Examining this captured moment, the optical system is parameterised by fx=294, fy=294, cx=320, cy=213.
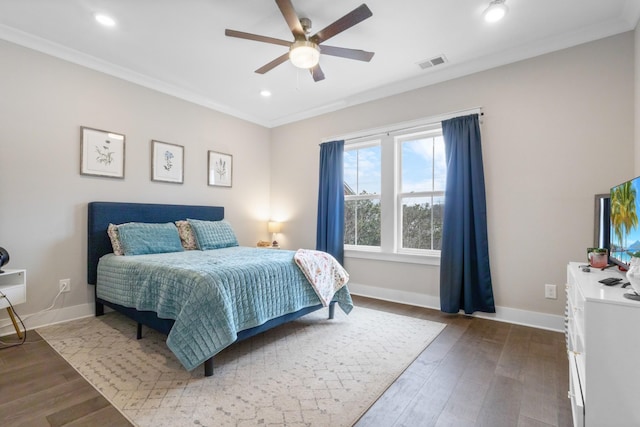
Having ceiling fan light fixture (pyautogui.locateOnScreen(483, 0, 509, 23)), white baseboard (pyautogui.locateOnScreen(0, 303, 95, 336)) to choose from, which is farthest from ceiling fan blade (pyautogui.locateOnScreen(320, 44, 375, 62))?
white baseboard (pyautogui.locateOnScreen(0, 303, 95, 336))

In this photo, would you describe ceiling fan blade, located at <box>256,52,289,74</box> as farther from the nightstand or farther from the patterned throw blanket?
the nightstand

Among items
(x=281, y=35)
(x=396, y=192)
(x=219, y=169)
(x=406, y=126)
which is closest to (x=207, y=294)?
(x=281, y=35)

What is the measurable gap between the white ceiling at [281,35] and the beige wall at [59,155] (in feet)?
0.68

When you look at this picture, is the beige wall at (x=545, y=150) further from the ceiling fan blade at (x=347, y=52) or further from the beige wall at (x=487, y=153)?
the ceiling fan blade at (x=347, y=52)

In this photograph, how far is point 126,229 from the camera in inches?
122

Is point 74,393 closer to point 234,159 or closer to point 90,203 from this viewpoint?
point 90,203

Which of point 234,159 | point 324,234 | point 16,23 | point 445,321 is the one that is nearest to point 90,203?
point 16,23

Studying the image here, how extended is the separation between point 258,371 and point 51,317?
7.80 feet

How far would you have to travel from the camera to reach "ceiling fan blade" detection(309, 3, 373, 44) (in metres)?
1.91

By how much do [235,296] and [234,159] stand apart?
305 cm

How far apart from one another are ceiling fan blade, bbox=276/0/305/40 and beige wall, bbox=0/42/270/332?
239cm

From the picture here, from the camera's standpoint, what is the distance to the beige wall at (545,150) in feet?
A: 8.44

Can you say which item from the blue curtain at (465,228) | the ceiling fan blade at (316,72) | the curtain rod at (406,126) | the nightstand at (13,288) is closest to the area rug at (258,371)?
the nightstand at (13,288)

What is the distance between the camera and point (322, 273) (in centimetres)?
279
